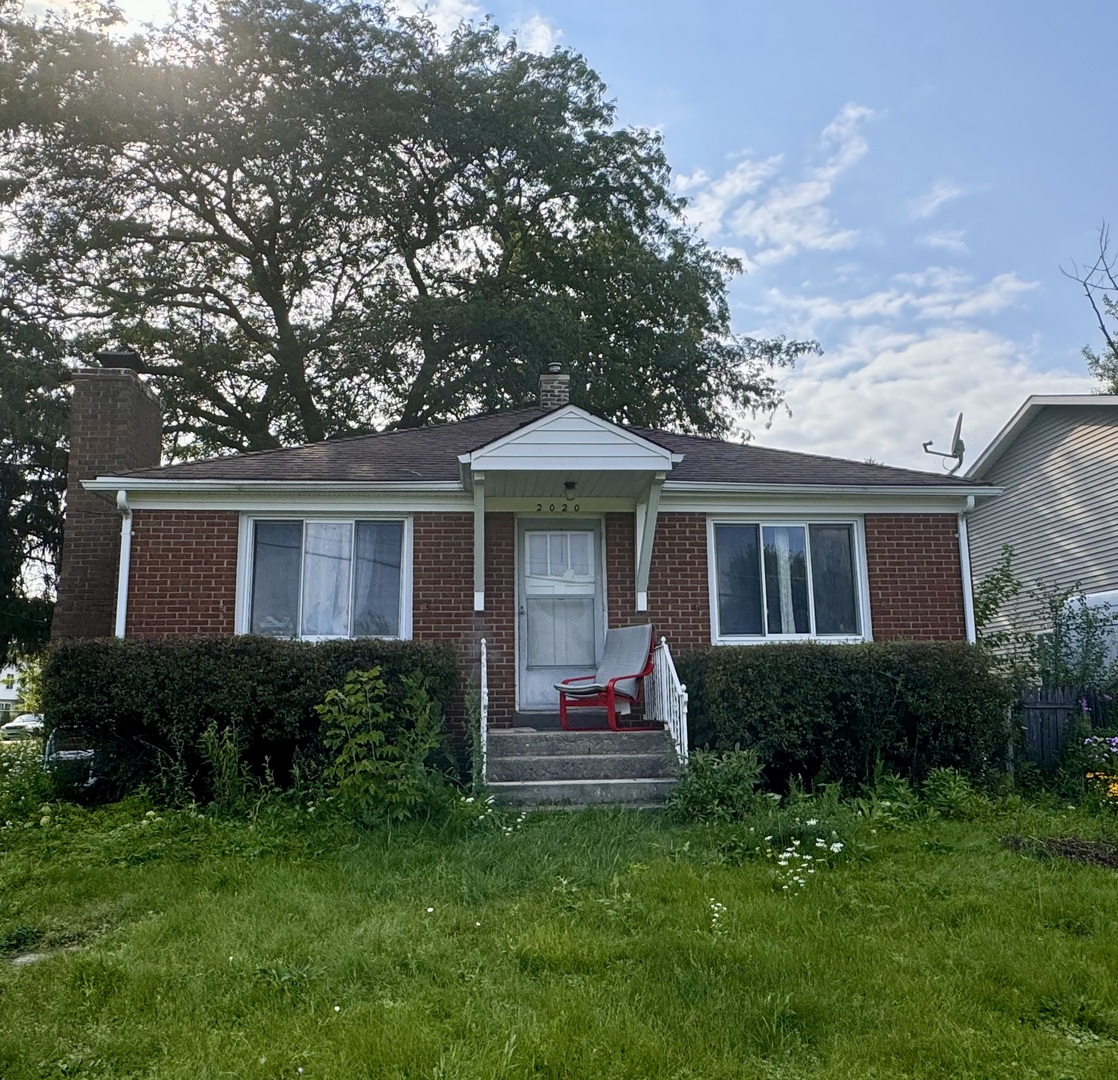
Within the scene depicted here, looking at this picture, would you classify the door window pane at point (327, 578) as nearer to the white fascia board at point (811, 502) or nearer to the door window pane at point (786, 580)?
the white fascia board at point (811, 502)

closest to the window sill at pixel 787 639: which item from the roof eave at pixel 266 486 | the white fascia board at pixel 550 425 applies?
the white fascia board at pixel 550 425

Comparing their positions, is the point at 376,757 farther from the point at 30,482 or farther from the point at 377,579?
the point at 30,482

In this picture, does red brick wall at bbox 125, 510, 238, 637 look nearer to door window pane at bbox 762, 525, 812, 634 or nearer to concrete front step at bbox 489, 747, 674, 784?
concrete front step at bbox 489, 747, 674, 784

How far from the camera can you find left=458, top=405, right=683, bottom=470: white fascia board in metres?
9.61

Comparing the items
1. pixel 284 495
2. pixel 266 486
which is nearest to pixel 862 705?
pixel 284 495

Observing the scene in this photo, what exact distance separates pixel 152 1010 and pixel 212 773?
4.56 meters

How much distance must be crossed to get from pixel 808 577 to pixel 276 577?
602 centimetres

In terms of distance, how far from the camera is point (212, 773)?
8359 millimetres

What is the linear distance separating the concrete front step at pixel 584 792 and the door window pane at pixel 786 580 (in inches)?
129

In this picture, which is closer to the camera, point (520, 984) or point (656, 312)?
point (520, 984)

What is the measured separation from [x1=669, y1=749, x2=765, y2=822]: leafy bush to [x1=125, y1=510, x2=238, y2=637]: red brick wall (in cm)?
526

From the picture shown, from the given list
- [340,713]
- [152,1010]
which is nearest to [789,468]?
[340,713]

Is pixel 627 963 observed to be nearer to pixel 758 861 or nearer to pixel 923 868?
pixel 758 861

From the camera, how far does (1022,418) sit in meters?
17.8
